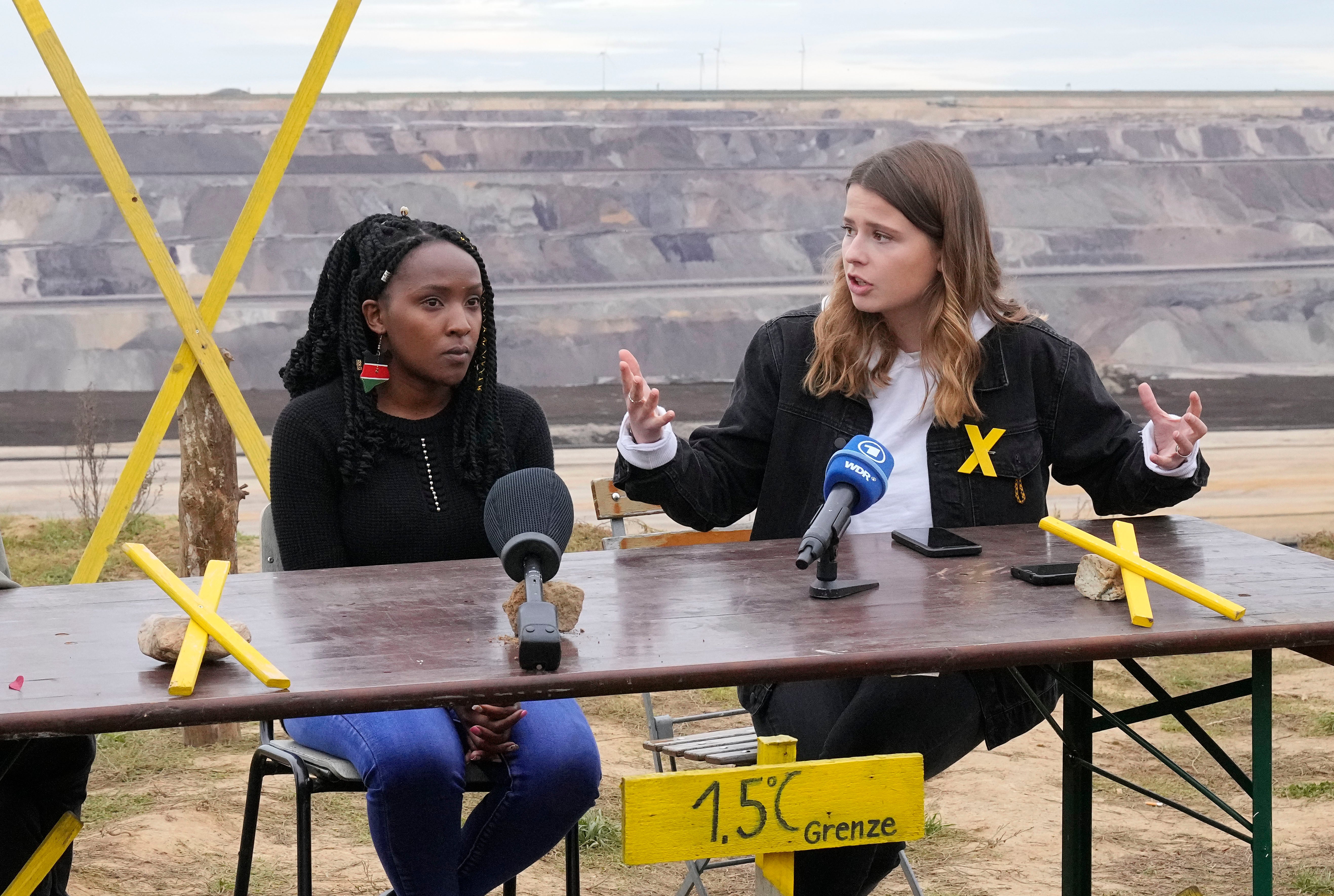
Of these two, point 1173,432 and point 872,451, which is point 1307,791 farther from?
point 872,451

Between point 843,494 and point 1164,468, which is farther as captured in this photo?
point 1164,468

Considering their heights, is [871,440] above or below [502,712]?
above

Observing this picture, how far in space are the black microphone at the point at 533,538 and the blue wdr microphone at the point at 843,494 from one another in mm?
370

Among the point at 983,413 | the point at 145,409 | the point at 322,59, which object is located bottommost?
the point at 145,409

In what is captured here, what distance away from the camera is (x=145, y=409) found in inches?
585

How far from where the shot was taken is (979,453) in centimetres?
304

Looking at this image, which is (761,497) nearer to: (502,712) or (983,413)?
(983,413)

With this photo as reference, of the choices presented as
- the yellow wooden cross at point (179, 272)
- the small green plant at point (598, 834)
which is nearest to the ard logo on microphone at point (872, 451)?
the small green plant at point (598, 834)

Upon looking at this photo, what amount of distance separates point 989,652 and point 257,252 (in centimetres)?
1773

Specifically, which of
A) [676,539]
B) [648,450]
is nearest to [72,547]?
[676,539]

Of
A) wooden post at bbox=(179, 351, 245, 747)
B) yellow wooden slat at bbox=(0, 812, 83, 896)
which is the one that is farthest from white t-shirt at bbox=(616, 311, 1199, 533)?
wooden post at bbox=(179, 351, 245, 747)

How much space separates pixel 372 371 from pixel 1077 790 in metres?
1.58

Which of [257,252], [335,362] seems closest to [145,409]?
[257,252]

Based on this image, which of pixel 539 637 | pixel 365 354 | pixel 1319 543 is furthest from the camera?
pixel 1319 543
